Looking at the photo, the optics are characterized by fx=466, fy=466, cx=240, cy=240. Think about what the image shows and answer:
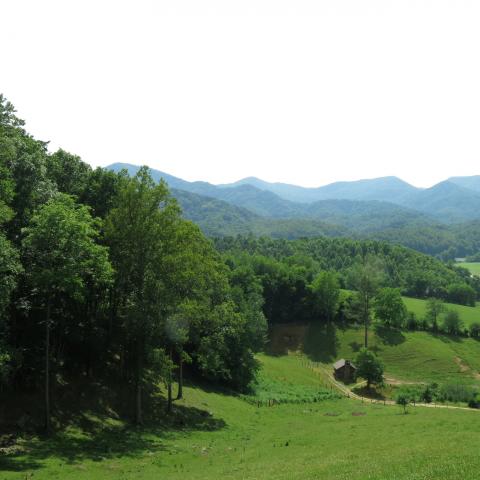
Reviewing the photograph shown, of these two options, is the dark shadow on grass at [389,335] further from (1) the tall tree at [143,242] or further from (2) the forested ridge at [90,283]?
(1) the tall tree at [143,242]

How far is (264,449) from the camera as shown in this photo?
102ft

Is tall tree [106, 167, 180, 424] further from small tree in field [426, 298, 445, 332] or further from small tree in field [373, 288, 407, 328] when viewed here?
small tree in field [426, 298, 445, 332]

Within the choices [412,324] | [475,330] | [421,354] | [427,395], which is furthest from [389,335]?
[427,395]

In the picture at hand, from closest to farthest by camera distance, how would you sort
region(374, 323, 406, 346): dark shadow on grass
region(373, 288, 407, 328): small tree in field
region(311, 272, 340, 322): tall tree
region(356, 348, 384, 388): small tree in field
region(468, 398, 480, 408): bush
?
region(468, 398, 480, 408): bush
region(356, 348, 384, 388): small tree in field
region(374, 323, 406, 346): dark shadow on grass
region(373, 288, 407, 328): small tree in field
region(311, 272, 340, 322): tall tree

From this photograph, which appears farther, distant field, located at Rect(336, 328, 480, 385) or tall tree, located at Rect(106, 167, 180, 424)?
distant field, located at Rect(336, 328, 480, 385)

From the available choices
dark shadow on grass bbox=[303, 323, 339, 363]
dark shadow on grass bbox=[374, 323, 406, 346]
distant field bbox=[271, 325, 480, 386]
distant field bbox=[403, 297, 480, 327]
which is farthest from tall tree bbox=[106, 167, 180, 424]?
distant field bbox=[403, 297, 480, 327]

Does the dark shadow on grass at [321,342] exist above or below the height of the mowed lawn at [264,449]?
below

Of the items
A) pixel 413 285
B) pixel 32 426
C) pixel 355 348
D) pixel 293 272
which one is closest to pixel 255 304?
pixel 355 348

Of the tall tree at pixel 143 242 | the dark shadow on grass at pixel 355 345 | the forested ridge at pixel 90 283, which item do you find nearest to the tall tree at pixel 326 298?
the dark shadow on grass at pixel 355 345

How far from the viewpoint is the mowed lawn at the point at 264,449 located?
2236 cm

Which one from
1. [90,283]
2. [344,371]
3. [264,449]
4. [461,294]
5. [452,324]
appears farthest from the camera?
[461,294]

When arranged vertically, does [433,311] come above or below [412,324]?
above

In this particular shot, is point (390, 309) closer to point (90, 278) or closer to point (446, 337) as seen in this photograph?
point (446, 337)

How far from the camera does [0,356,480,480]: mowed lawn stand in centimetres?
2236
